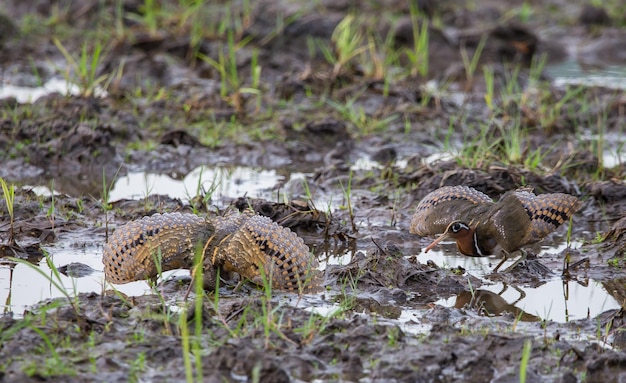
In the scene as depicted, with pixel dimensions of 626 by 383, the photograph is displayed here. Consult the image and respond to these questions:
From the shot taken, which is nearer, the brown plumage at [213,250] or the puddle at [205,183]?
the brown plumage at [213,250]

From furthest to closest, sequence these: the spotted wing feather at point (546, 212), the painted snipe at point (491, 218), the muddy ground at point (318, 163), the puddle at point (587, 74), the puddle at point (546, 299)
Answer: the puddle at point (587, 74)
the spotted wing feather at point (546, 212)
the painted snipe at point (491, 218)
the puddle at point (546, 299)
the muddy ground at point (318, 163)

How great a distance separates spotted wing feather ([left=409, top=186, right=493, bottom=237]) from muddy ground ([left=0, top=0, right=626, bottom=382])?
224 mm

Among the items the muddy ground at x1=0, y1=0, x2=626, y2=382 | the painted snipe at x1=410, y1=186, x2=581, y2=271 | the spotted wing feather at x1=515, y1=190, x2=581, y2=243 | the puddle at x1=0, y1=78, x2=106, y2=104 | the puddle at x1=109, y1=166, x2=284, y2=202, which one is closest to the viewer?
the muddy ground at x1=0, y1=0, x2=626, y2=382

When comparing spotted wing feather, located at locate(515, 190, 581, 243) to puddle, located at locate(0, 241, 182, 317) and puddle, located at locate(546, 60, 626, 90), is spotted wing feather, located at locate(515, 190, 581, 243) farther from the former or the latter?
puddle, located at locate(546, 60, 626, 90)

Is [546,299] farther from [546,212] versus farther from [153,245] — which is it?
[153,245]

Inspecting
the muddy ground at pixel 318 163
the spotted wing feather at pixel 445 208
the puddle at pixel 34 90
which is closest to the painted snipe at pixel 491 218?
the spotted wing feather at pixel 445 208

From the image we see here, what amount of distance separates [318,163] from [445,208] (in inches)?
109

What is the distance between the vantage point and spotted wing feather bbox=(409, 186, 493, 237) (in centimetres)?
592

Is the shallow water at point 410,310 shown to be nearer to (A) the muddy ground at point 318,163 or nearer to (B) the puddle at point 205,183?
(A) the muddy ground at point 318,163

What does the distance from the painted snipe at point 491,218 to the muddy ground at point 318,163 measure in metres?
0.18

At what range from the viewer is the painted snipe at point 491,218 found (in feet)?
18.9

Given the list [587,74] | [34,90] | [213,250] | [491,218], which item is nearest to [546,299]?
[491,218]

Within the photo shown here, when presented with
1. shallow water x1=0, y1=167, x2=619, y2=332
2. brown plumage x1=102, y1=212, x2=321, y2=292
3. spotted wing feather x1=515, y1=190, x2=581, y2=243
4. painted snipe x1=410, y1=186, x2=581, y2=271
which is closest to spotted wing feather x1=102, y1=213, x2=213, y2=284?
brown plumage x1=102, y1=212, x2=321, y2=292

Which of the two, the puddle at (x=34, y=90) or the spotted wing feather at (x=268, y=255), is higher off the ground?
→ the spotted wing feather at (x=268, y=255)
